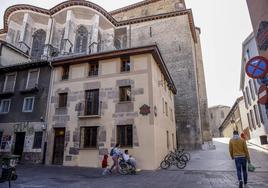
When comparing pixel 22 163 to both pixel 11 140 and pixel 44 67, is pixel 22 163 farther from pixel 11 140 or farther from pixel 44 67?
pixel 44 67

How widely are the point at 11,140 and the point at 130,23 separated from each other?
2235 centimetres

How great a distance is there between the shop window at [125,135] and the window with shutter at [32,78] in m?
8.38

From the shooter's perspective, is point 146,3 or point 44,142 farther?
point 146,3

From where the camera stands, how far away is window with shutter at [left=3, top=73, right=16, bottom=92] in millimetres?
16272

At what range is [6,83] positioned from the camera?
16578mm

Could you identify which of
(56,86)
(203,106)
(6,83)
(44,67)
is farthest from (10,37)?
(203,106)

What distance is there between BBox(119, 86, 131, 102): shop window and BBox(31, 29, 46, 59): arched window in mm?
18689

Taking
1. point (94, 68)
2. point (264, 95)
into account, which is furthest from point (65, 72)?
point (264, 95)

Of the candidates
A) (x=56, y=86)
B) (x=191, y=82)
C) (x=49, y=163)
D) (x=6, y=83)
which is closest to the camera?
(x=49, y=163)

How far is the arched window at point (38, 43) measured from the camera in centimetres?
2652

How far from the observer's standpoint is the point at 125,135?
1229 cm

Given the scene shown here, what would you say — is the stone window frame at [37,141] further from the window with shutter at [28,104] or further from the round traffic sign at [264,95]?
the round traffic sign at [264,95]

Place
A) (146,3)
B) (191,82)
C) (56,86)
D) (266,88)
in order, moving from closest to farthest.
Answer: (266,88) → (56,86) → (191,82) → (146,3)

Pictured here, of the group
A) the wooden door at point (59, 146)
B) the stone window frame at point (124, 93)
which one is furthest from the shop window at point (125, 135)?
the wooden door at point (59, 146)
